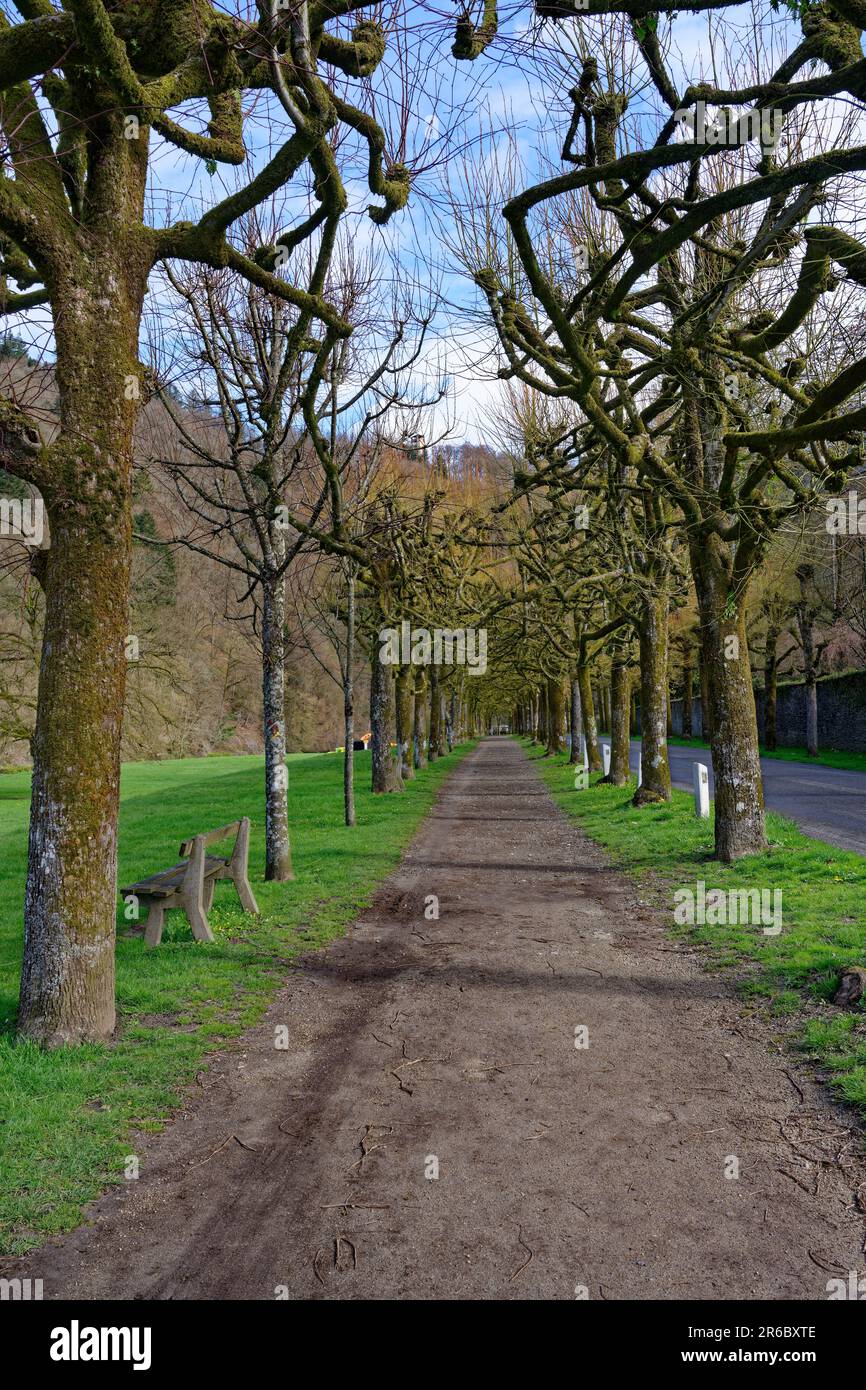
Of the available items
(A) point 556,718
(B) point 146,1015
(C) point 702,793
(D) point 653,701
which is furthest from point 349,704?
(A) point 556,718

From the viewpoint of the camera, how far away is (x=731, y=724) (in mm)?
11633

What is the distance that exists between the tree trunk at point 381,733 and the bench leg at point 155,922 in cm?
1395

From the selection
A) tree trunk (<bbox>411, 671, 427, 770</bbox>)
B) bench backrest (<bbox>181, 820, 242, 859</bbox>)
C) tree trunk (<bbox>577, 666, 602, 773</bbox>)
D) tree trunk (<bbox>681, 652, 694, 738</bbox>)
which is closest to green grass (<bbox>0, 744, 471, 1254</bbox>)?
bench backrest (<bbox>181, 820, 242, 859</bbox>)

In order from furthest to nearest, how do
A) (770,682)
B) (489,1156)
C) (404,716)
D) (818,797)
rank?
(770,682) < (404,716) < (818,797) < (489,1156)

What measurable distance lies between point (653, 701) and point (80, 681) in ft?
43.8

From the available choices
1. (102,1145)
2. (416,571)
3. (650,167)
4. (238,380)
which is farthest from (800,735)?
(102,1145)

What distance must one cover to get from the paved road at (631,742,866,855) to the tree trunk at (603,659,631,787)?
1.68m

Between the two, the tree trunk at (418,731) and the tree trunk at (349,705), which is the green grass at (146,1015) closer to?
the tree trunk at (349,705)

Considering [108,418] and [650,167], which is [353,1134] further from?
[650,167]

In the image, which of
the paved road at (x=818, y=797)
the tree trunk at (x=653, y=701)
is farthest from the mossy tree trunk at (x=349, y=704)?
the paved road at (x=818, y=797)

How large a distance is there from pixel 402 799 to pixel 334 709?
5385 centimetres

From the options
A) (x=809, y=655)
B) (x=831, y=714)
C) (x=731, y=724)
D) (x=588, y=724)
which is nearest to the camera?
(x=731, y=724)

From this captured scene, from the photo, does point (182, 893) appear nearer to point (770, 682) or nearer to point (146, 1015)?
point (146, 1015)

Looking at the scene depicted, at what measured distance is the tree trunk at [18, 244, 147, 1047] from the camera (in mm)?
5695
